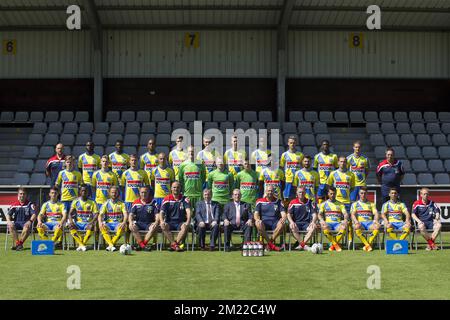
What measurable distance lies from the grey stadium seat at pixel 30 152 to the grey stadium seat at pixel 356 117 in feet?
38.0

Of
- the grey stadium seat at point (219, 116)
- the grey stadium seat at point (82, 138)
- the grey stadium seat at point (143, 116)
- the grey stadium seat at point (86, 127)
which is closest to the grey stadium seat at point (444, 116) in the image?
the grey stadium seat at point (219, 116)

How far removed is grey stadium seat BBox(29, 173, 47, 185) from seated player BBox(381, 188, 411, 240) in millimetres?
10906

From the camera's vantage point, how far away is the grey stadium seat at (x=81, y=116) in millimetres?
26859

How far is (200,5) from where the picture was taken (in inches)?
993

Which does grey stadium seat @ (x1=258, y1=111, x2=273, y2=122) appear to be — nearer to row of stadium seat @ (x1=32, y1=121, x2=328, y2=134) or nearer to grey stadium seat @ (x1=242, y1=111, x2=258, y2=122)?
grey stadium seat @ (x1=242, y1=111, x2=258, y2=122)

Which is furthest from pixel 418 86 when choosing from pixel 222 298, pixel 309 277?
pixel 222 298

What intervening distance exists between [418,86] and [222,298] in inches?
867

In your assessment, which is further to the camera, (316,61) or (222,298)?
(316,61)

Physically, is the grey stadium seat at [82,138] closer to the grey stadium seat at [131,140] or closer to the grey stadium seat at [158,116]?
the grey stadium seat at [131,140]

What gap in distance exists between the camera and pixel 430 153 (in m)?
24.7

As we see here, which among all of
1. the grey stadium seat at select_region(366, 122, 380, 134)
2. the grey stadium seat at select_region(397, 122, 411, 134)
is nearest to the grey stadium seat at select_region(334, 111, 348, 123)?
the grey stadium seat at select_region(366, 122, 380, 134)

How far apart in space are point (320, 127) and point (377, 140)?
6.81 ft
